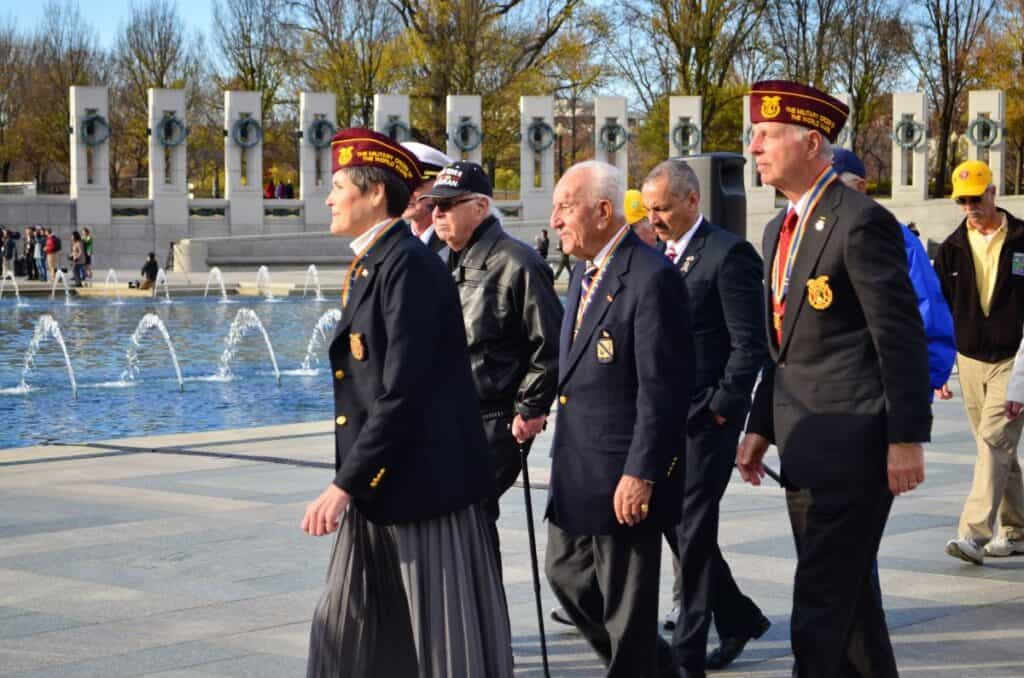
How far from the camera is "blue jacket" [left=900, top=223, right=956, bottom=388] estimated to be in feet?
17.3

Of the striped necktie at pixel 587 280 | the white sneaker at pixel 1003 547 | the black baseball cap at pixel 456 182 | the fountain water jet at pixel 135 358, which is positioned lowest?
the white sneaker at pixel 1003 547

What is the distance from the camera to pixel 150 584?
670cm

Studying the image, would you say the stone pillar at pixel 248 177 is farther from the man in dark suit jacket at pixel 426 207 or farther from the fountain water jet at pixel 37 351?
the man in dark suit jacket at pixel 426 207

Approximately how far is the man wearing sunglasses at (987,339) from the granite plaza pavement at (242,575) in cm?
23

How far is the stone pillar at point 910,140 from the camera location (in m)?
53.5

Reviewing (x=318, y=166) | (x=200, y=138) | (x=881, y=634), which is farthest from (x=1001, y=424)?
(x=200, y=138)

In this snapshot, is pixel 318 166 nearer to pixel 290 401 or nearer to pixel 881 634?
pixel 290 401

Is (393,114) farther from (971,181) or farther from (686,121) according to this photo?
(971,181)

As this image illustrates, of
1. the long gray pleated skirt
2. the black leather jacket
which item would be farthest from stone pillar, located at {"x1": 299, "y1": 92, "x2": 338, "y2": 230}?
the long gray pleated skirt

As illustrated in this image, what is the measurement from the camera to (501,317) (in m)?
5.66

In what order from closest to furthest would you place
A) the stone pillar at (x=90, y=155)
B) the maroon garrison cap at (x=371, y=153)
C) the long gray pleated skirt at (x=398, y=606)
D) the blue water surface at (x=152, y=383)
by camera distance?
1. the long gray pleated skirt at (x=398, y=606)
2. the maroon garrison cap at (x=371, y=153)
3. the blue water surface at (x=152, y=383)
4. the stone pillar at (x=90, y=155)

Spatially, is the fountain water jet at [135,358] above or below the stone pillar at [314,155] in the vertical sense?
below

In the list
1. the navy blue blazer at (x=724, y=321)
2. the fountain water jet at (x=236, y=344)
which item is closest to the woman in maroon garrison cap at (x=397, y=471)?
the navy blue blazer at (x=724, y=321)

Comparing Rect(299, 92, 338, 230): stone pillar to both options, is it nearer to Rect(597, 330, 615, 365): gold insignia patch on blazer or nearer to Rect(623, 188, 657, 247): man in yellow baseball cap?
Rect(623, 188, 657, 247): man in yellow baseball cap
